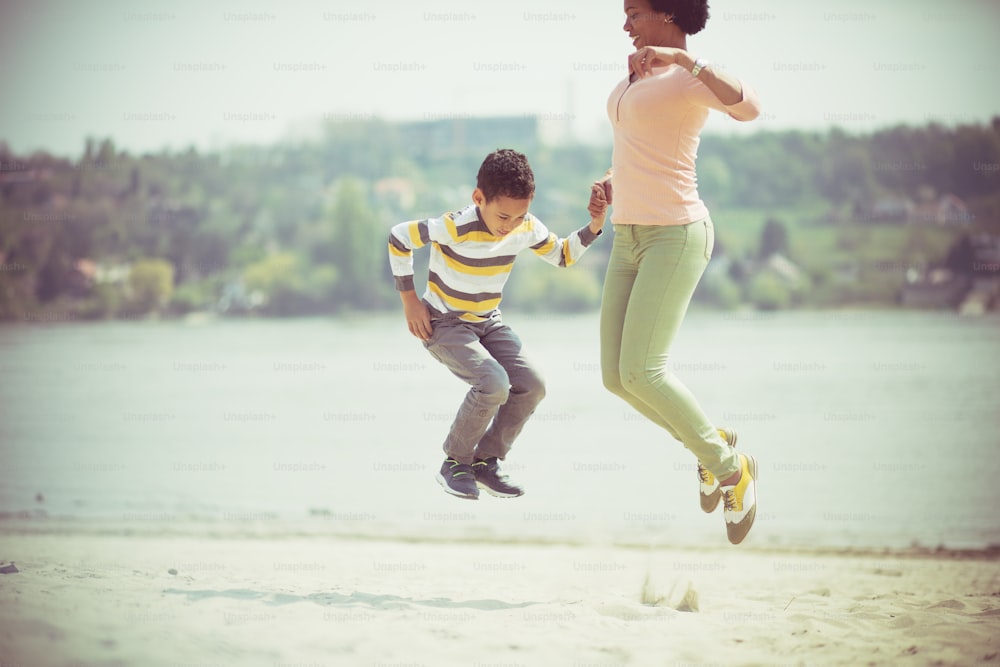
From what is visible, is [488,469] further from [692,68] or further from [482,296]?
[692,68]

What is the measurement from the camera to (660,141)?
396cm

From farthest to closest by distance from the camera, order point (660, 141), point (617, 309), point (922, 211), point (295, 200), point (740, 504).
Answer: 1. point (295, 200)
2. point (922, 211)
3. point (740, 504)
4. point (617, 309)
5. point (660, 141)

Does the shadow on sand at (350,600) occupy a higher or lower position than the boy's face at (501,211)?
lower

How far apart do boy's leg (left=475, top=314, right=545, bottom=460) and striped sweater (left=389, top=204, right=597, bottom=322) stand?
0.13 meters

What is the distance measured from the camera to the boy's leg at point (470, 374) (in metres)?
4.42

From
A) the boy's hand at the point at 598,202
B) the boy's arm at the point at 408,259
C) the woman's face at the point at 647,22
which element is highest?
the woman's face at the point at 647,22

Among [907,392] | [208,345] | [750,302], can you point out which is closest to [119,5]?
[208,345]

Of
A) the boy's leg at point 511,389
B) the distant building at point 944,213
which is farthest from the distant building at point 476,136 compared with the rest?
the boy's leg at point 511,389

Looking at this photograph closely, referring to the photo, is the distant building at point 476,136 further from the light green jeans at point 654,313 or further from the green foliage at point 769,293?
the light green jeans at point 654,313

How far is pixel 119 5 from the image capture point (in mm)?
47062

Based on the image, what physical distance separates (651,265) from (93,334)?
158 feet

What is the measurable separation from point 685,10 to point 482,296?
58.2 inches

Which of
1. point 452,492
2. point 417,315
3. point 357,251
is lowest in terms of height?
point 452,492

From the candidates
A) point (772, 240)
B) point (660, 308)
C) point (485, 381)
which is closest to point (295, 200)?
point (772, 240)
